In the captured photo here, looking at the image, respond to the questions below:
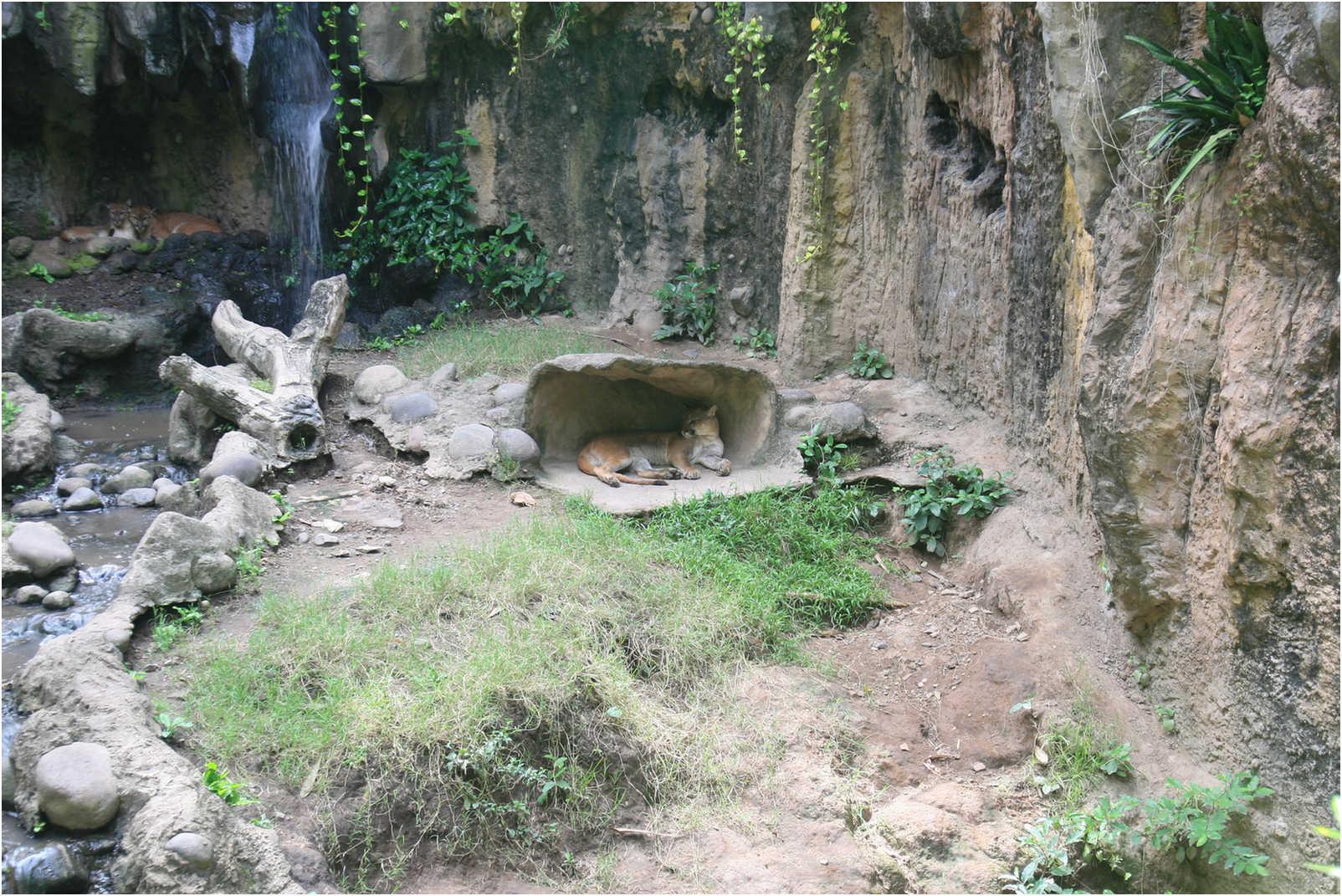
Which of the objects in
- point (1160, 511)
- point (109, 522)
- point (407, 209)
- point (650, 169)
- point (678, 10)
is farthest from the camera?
point (407, 209)

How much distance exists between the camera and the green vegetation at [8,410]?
25.0ft

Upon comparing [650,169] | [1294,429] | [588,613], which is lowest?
[588,613]

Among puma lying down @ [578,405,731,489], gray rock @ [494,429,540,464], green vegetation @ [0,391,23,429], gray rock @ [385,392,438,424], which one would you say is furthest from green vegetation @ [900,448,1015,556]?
green vegetation @ [0,391,23,429]

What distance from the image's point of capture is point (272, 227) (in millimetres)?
12055

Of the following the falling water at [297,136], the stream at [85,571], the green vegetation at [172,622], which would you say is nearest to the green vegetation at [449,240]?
the falling water at [297,136]

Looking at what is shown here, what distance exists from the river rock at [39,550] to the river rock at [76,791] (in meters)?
2.39

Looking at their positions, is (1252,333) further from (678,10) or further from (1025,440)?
(678,10)

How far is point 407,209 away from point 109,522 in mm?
5801

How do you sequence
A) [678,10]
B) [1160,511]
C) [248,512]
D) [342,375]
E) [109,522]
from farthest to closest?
[678,10] < [342,375] < [109,522] < [248,512] < [1160,511]

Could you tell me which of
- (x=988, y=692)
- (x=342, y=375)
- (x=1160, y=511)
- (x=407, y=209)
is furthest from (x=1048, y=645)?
(x=407, y=209)

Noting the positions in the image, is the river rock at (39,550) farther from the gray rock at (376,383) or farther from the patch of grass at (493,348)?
the patch of grass at (493,348)

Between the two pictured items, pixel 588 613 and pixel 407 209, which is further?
pixel 407 209

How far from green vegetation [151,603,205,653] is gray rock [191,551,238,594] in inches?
5.4

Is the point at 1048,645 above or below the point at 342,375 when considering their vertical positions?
below
